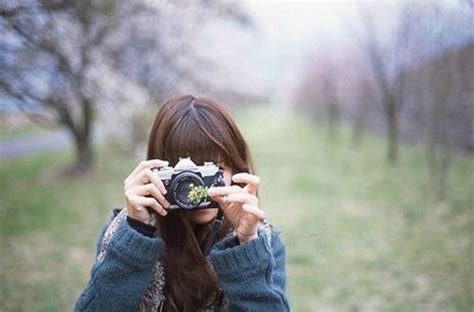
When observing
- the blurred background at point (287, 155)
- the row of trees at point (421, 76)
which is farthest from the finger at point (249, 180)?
the row of trees at point (421, 76)

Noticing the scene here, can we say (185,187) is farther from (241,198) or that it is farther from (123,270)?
(123,270)

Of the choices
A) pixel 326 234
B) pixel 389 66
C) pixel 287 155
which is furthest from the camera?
pixel 287 155

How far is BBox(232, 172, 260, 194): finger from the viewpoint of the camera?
5.11 feet

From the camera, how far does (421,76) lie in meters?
8.68

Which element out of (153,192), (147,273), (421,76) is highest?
(421,76)

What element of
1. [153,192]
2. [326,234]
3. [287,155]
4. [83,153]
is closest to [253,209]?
[153,192]

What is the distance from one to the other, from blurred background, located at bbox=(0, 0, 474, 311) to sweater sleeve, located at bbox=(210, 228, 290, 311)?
2945 mm

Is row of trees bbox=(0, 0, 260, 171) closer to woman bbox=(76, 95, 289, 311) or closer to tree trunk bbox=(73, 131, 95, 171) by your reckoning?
tree trunk bbox=(73, 131, 95, 171)

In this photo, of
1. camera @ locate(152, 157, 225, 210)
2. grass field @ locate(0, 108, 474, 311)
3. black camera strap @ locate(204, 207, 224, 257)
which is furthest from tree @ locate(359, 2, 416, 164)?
camera @ locate(152, 157, 225, 210)

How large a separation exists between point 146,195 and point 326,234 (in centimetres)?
540

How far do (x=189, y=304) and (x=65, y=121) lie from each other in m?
9.88

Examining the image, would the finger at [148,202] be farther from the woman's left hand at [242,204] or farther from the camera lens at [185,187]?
the woman's left hand at [242,204]

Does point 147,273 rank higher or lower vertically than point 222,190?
lower

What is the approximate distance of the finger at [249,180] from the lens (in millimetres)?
1559
